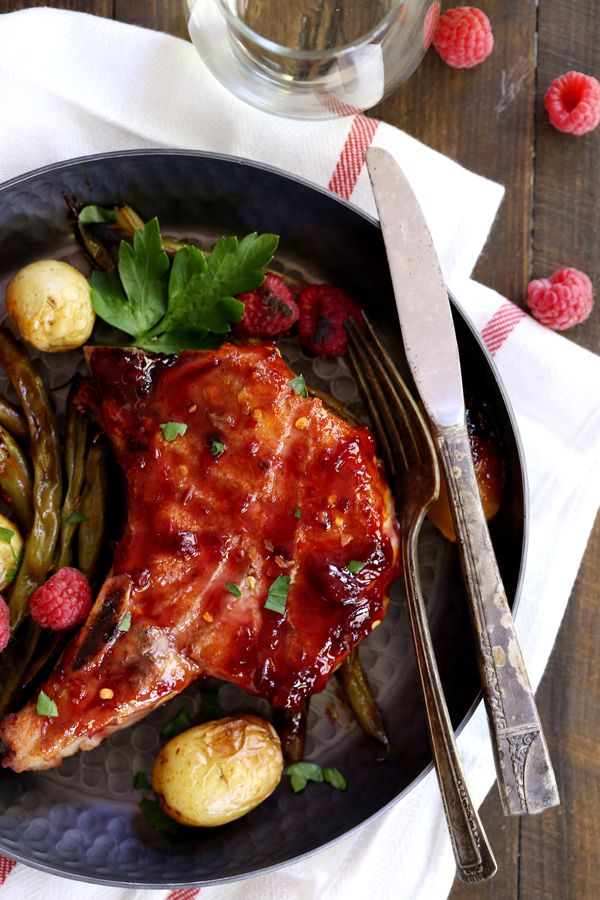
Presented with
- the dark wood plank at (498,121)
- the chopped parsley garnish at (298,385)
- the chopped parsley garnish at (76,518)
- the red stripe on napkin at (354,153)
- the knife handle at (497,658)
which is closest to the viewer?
the knife handle at (497,658)

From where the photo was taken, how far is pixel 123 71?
2.40m

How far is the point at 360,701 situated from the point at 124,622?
70 cm

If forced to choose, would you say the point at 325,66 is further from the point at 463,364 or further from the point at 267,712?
the point at 267,712

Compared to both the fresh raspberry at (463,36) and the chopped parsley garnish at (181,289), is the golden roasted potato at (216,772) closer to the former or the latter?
the chopped parsley garnish at (181,289)

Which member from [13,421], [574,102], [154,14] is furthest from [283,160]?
[13,421]

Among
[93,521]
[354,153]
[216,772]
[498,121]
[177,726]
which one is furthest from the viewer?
[498,121]

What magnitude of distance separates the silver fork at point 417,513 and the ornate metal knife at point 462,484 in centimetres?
8

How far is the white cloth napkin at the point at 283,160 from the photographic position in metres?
2.37

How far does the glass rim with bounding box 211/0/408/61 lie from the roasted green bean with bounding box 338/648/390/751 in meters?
1.55

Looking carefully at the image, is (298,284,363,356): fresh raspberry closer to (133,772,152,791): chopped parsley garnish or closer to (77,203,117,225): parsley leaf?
(77,203,117,225): parsley leaf

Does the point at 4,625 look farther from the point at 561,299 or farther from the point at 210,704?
the point at 561,299

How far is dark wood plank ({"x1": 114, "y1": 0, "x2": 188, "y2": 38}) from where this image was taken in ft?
8.19

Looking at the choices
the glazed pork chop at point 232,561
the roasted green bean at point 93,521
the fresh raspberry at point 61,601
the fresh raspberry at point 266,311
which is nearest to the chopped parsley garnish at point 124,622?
the glazed pork chop at point 232,561

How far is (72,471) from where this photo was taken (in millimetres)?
2223
